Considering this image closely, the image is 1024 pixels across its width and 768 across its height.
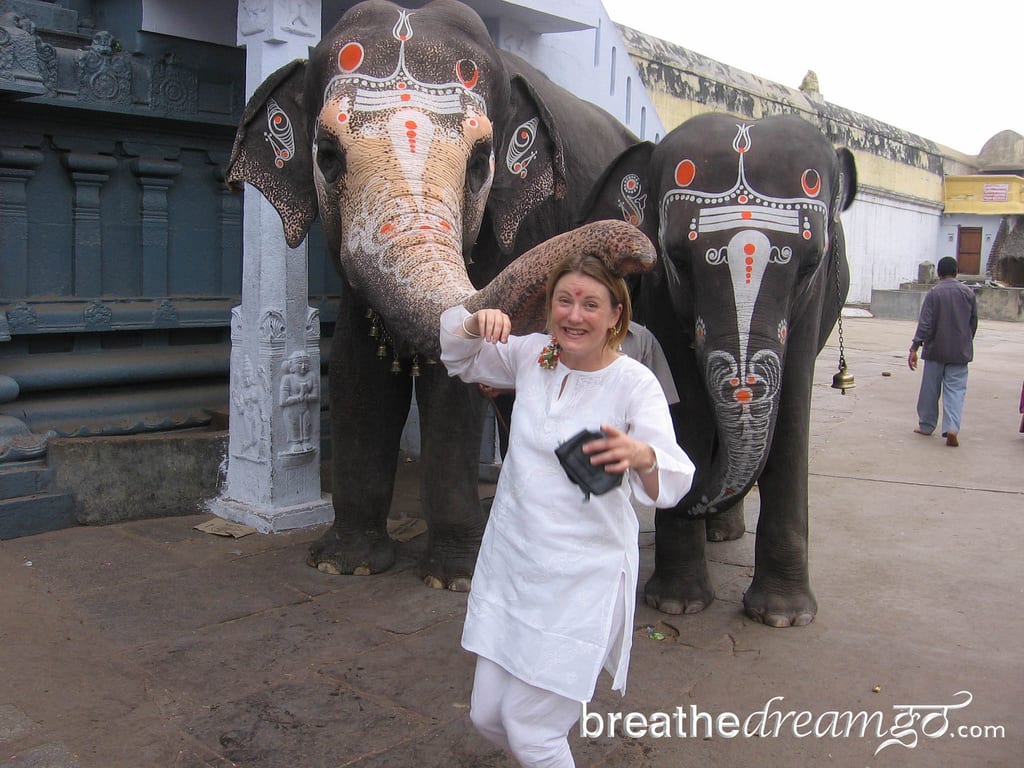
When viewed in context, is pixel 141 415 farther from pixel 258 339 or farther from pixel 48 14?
pixel 48 14

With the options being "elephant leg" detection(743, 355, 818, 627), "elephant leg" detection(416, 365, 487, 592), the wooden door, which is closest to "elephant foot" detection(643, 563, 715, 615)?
"elephant leg" detection(743, 355, 818, 627)

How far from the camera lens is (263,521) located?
16.9ft

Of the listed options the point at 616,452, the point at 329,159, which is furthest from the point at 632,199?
the point at 616,452

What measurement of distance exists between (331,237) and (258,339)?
130 cm

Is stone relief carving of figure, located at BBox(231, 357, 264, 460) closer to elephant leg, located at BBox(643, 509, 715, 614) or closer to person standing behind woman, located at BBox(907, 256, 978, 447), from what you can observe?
elephant leg, located at BBox(643, 509, 715, 614)

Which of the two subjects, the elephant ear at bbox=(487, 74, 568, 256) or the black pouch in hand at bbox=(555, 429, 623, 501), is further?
the elephant ear at bbox=(487, 74, 568, 256)

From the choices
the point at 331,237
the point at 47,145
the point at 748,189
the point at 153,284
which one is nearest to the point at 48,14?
the point at 47,145

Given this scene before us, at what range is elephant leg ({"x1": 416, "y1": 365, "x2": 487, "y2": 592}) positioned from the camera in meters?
4.45

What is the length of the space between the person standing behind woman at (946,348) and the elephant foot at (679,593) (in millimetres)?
4907

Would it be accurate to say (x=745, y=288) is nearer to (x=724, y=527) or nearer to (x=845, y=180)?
(x=845, y=180)

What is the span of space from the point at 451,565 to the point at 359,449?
69 cm

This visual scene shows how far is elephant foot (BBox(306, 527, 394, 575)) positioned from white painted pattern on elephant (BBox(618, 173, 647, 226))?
72.6 inches

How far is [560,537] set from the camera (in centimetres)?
240

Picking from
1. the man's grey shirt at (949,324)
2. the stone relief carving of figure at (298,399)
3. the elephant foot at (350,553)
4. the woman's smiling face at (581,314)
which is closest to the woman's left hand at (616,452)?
the woman's smiling face at (581,314)
